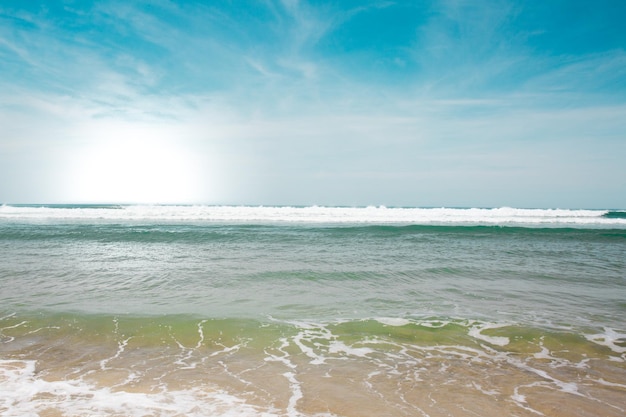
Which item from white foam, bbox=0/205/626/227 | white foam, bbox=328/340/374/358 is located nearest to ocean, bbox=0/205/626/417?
white foam, bbox=328/340/374/358

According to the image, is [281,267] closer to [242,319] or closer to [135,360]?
[242,319]

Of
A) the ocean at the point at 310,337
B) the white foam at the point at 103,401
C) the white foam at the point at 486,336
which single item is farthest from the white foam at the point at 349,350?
the white foam at the point at 486,336

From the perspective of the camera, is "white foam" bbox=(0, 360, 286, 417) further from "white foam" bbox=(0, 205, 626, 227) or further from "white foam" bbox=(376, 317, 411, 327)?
"white foam" bbox=(0, 205, 626, 227)

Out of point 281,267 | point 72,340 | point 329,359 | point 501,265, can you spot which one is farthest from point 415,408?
point 501,265

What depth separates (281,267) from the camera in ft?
39.8

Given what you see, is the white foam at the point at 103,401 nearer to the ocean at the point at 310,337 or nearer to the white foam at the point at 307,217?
the ocean at the point at 310,337

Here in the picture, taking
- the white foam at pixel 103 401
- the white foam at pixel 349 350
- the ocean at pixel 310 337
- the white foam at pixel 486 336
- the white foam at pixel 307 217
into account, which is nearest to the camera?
the white foam at pixel 103 401

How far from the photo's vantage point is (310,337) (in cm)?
619

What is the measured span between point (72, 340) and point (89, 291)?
12.0 feet

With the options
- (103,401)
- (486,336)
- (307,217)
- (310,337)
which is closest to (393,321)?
(486,336)

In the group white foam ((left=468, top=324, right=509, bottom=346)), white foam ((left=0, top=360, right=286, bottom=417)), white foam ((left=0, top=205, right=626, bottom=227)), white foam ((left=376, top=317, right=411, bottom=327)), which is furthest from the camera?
white foam ((left=0, top=205, right=626, bottom=227))

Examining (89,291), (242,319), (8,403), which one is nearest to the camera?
(8,403)

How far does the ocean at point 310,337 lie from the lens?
412cm

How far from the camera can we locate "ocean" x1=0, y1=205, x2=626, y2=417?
412 cm
